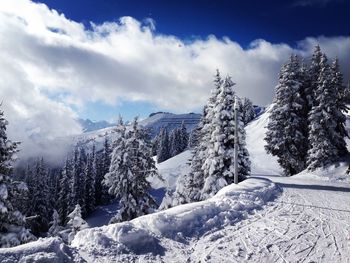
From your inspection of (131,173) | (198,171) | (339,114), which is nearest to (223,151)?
(131,173)

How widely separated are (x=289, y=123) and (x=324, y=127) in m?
4.73

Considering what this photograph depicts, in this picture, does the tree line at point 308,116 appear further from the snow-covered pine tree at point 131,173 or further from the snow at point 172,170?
the snow at point 172,170

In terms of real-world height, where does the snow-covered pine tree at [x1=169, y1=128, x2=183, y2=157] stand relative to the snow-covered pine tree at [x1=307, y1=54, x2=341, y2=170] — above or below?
above

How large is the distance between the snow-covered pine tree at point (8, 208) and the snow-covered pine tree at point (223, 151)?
543 inches

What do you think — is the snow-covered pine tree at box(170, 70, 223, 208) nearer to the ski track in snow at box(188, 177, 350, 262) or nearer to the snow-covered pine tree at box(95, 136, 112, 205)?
the ski track in snow at box(188, 177, 350, 262)

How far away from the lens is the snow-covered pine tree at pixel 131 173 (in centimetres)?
3323

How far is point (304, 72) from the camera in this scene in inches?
1742

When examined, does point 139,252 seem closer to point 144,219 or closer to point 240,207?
point 144,219

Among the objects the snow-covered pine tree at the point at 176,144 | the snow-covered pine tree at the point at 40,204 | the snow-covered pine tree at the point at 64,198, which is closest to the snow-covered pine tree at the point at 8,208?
the snow-covered pine tree at the point at 40,204

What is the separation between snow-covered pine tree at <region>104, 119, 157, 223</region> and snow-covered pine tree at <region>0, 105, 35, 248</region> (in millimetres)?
14454

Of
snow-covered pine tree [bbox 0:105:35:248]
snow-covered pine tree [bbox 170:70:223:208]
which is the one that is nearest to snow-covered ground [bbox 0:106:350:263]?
snow-covered pine tree [bbox 0:105:35:248]

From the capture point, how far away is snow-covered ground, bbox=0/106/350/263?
8.97 meters

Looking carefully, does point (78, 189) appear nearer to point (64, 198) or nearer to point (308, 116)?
point (64, 198)

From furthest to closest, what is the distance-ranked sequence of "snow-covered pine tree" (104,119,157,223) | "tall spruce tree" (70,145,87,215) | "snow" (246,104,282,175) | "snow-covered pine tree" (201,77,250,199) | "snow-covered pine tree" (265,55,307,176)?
"tall spruce tree" (70,145,87,215), "snow" (246,104,282,175), "snow-covered pine tree" (265,55,307,176), "snow-covered pine tree" (104,119,157,223), "snow-covered pine tree" (201,77,250,199)
